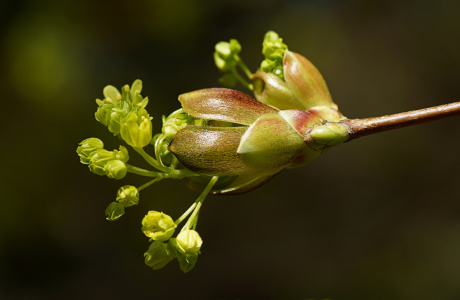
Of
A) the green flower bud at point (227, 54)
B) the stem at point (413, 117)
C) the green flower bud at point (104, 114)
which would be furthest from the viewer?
the green flower bud at point (227, 54)

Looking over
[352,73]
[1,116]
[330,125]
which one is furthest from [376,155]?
[330,125]

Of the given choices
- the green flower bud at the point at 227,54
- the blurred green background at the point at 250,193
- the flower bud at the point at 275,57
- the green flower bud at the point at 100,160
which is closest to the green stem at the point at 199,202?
the green flower bud at the point at 100,160

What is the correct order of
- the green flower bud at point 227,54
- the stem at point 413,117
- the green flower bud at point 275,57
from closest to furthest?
the stem at point 413,117, the green flower bud at point 275,57, the green flower bud at point 227,54

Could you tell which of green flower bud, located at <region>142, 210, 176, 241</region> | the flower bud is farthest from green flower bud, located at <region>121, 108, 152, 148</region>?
the flower bud

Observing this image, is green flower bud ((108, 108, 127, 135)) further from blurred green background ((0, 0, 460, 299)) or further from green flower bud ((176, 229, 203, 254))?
blurred green background ((0, 0, 460, 299))

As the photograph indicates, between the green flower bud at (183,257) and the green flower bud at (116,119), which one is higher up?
the green flower bud at (116,119)

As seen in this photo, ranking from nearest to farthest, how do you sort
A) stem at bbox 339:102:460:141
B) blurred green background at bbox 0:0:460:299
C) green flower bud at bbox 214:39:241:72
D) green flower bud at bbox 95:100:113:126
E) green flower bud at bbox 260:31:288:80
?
stem at bbox 339:102:460:141, green flower bud at bbox 95:100:113:126, green flower bud at bbox 260:31:288:80, green flower bud at bbox 214:39:241:72, blurred green background at bbox 0:0:460:299

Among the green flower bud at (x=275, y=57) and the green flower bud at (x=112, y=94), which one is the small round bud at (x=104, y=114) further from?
the green flower bud at (x=275, y=57)

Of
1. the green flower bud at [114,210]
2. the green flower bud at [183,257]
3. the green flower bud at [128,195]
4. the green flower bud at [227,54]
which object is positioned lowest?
the green flower bud at [183,257]
